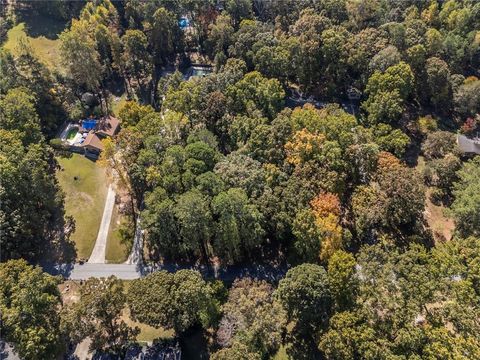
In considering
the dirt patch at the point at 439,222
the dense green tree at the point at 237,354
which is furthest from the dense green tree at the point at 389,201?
the dense green tree at the point at 237,354

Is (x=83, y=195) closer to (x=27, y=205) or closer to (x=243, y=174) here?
Result: (x=27, y=205)

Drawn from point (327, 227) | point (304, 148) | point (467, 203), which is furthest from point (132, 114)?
point (467, 203)

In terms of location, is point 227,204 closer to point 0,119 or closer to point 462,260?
point 462,260

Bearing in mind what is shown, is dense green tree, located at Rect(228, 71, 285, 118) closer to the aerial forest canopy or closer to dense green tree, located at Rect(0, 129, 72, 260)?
the aerial forest canopy

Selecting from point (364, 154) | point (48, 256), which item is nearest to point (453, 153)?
point (364, 154)

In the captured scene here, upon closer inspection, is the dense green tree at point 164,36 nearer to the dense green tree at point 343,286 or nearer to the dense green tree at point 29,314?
the dense green tree at point 29,314

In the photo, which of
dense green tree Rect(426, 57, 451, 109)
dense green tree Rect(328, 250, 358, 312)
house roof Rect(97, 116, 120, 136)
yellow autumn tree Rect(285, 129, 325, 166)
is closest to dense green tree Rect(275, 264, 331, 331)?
dense green tree Rect(328, 250, 358, 312)
